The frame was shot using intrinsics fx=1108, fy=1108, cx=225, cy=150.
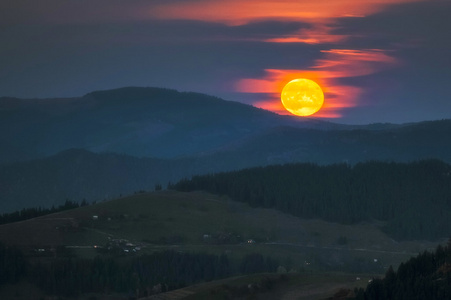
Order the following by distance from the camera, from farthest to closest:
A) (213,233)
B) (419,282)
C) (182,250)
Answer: (213,233)
(182,250)
(419,282)

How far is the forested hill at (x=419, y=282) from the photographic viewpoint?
291 feet

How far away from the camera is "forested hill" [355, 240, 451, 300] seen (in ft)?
291

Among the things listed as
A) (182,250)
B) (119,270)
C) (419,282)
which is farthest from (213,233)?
(419,282)

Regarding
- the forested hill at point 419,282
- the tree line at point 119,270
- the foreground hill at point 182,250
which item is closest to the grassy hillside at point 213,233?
the foreground hill at point 182,250

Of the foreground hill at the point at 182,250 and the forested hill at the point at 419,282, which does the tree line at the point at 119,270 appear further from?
the forested hill at the point at 419,282

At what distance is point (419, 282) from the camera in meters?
90.7

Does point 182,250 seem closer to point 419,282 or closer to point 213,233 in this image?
point 213,233

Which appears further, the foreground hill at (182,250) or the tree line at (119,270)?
the tree line at (119,270)

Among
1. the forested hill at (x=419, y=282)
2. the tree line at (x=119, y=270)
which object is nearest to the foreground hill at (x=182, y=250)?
the tree line at (x=119, y=270)

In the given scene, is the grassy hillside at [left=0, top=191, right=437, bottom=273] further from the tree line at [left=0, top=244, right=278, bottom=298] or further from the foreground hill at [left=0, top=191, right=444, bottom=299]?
the tree line at [left=0, top=244, right=278, bottom=298]

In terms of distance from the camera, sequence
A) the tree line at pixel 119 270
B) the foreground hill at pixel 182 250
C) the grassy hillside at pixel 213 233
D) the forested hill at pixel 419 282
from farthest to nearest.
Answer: the grassy hillside at pixel 213 233
the tree line at pixel 119 270
the foreground hill at pixel 182 250
the forested hill at pixel 419 282

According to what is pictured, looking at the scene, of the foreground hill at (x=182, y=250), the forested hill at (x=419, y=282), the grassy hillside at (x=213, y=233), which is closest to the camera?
the forested hill at (x=419, y=282)

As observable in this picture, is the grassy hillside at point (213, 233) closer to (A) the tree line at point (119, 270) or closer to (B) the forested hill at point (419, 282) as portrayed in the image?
(A) the tree line at point (119, 270)

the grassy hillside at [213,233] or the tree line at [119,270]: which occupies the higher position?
the grassy hillside at [213,233]
